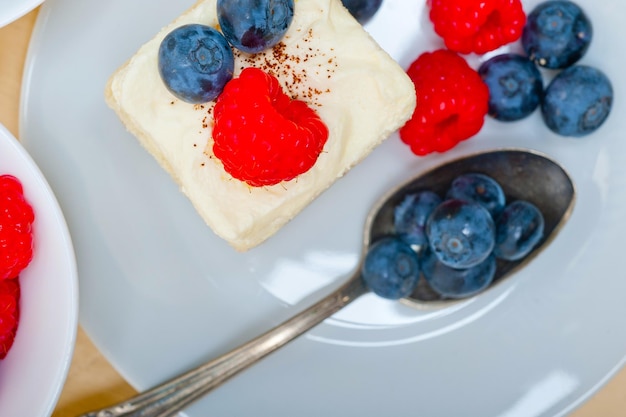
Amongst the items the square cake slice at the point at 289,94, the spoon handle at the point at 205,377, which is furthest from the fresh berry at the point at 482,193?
the spoon handle at the point at 205,377

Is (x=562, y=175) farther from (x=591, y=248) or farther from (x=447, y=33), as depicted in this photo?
(x=447, y=33)

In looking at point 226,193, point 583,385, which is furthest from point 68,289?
point 583,385

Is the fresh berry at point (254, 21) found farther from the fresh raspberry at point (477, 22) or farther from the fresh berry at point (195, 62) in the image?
the fresh raspberry at point (477, 22)

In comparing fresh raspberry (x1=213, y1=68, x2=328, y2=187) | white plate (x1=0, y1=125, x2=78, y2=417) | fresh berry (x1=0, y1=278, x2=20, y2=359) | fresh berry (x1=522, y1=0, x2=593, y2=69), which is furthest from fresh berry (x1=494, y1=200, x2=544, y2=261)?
fresh berry (x1=0, y1=278, x2=20, y2=359)

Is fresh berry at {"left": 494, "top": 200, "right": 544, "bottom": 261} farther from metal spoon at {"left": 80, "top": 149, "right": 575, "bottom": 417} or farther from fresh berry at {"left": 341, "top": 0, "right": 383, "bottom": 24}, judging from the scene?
fresh berry at {"left": 341, "top": 0, "right": 383, "bottom": 24}

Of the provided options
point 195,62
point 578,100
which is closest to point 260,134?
point 195,62

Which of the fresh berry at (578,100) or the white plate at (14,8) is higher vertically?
the white plate at (14,8)
